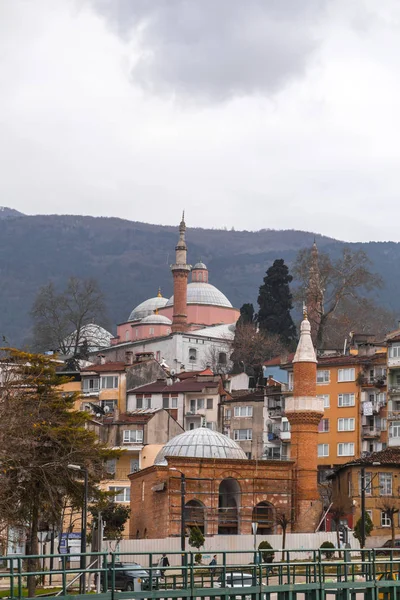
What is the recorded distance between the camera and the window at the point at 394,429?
8925cm

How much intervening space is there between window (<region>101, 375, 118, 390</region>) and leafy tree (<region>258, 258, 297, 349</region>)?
2155 centimetres

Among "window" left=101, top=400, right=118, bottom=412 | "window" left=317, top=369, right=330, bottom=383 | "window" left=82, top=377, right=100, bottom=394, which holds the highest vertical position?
"window" left=82, top=377, right=100, bottom=394

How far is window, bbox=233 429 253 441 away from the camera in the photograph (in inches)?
3866

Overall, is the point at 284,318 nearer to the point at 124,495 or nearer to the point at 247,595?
the point at 124,495

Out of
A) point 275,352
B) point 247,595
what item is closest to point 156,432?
point 275,352

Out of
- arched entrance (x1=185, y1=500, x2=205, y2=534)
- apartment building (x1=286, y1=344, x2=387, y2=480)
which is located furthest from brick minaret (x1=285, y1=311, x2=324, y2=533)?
apartment building (x1=286, y1=344, x2=387, y2=480)

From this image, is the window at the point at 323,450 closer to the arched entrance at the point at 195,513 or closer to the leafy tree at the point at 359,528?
the leafy tree at the point at 359,528

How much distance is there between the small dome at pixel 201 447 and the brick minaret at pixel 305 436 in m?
3.32

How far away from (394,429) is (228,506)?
16886 mm

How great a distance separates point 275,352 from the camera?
115438mm

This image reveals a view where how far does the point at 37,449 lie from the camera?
A: 57.8 meters

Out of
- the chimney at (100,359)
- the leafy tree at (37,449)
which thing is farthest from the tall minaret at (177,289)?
the leafy tree at (37,449)

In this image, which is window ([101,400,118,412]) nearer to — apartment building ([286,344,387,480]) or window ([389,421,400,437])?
apartment building ([286,344,387,480])

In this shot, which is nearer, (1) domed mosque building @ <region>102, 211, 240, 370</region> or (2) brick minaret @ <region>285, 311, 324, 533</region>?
(2) brick minaret @ <region>285, 311, 324, 533</region>
